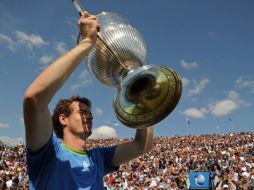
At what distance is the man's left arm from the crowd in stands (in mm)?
12623

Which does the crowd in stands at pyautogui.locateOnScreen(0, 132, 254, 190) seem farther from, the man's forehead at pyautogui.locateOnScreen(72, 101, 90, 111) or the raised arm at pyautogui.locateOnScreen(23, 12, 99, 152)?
the raised arm at pyautogui.locateOnScreen(23, 12, 99, 152)

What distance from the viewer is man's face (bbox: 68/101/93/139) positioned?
3215 mm

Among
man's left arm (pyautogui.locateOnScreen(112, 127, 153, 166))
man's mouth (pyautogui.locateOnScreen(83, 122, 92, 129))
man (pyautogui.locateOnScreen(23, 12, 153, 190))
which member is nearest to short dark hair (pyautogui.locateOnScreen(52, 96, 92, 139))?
man (pyautogui.locateOnScreen(23, 12, 153, 190))

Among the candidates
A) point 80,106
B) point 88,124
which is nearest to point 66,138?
point 88,124

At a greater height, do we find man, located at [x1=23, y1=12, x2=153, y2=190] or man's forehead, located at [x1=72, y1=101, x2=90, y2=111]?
man's forehead, located at [x1=72, y1=101, x2=90, y2=111]

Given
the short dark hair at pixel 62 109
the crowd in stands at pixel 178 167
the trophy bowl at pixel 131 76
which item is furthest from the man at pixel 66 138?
the crowd in stands at pixel 178 167

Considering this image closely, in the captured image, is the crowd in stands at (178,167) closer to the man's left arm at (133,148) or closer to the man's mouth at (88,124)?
the man's left arm at (133,148)

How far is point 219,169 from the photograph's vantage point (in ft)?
69.3

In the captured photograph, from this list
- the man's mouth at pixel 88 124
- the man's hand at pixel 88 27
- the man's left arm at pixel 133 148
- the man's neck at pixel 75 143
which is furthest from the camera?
the man's left arm at pixel 133 148

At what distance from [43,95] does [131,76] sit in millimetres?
744

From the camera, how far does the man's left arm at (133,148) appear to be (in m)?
3.50

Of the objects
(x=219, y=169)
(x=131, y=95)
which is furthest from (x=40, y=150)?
Answer: (x=219, y=169)

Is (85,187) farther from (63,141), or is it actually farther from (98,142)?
(98,142)

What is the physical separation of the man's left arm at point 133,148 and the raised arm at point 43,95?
38.7 inches
